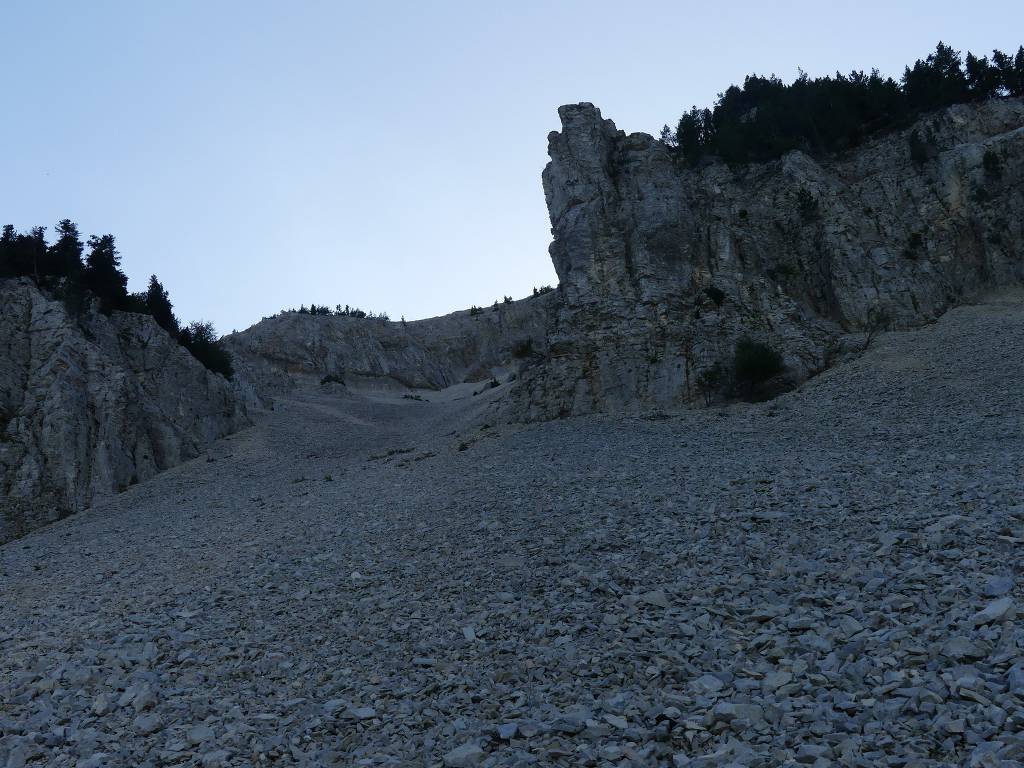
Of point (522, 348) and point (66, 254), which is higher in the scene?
point (66, 254)

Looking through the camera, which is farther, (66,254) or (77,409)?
(66,254)

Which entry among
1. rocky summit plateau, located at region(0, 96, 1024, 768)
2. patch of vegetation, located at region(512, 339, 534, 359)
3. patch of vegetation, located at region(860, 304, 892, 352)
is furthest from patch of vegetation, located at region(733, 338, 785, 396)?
patch of vegetation, located at region(512, 339, 534, 359)

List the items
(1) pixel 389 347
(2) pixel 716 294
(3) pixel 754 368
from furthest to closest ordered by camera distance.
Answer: (1) pixel 389 347
(2) pixel 716 294
(3) pixel 754 368

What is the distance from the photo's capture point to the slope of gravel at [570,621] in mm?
7777

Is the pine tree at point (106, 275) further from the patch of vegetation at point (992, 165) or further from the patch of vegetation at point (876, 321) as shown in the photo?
the patch of vegetation at point (992, 165)

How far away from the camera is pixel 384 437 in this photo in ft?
157

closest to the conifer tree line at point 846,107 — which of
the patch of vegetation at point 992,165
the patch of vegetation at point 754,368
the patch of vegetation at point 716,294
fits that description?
the patch of vegetation at point 992,165

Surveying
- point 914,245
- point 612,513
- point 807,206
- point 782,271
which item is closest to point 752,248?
point 782,271

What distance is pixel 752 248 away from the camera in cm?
4394

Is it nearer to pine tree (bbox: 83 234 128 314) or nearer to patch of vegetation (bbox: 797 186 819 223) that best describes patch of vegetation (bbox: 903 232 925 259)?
patch of vegetation (bbox: 797 186 819 223)

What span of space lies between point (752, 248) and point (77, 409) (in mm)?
38168

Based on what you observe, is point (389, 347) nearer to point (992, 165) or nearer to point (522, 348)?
point (522, 348)

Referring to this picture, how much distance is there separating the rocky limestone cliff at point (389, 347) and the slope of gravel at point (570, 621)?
173 ft

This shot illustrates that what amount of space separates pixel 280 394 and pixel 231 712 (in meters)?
60.7
